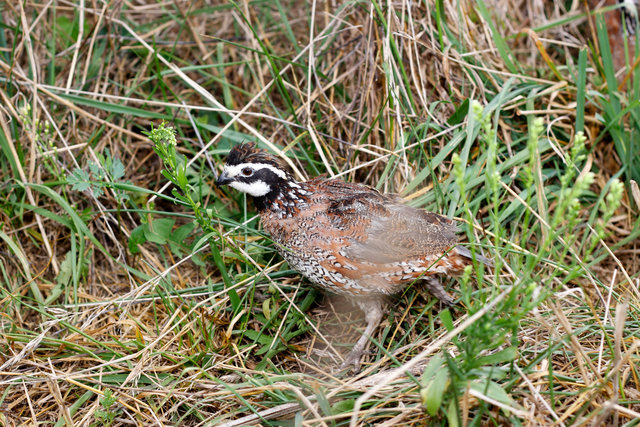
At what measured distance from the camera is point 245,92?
4.68m

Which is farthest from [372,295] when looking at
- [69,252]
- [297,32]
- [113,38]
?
[113,38]

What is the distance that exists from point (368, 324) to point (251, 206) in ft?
4.55

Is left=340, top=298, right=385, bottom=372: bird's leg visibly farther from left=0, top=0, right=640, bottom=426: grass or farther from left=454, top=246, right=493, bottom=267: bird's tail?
left=454, top=246, right=493, bottom=267: bird's tail

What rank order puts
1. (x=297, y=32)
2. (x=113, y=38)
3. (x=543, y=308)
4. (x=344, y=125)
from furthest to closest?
1. (x=297, y=32)
2. (x=113, y=38)
3. (x=344, y=125)
4. (x=543, y=308)

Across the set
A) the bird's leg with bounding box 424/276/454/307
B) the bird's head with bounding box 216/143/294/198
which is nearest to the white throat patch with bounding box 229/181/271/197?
the bird's head with bounding box 216/143/294/198

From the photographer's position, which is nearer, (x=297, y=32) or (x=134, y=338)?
(x=134, y=338)

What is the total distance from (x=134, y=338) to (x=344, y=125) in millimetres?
2236

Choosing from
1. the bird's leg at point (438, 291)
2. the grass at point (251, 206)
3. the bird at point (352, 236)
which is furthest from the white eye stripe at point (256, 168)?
the bird's leg at point (438, 291)

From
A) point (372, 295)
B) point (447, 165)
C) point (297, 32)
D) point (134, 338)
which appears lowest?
point (134, 338)

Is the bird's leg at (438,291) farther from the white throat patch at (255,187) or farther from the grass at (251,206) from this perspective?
the white throat patch at (255,187)

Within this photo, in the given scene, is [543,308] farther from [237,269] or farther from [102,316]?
[102,316]

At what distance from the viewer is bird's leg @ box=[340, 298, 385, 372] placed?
3.67 meters

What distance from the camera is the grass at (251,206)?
3295 mm

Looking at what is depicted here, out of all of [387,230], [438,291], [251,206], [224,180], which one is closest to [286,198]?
[224,180]
